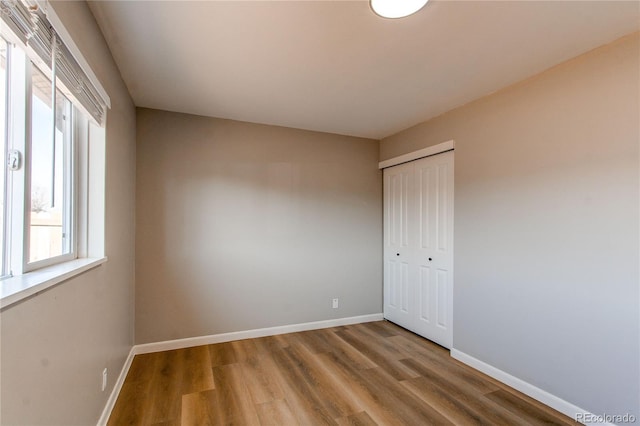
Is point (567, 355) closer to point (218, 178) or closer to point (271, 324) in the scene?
point (271, 324)

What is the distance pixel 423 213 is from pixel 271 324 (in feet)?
7.09

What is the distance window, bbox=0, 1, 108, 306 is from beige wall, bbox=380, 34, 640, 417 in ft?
9.48

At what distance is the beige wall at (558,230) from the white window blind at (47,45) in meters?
2.90

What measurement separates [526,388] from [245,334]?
8.60 ft

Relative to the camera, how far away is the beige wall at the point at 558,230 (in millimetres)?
1794

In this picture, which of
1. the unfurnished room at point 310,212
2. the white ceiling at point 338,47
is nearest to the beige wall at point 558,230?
the unfurnished room at point 310,212

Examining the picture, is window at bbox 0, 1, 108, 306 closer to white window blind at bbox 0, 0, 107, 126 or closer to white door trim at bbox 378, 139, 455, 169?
white window blind at bbox 0, 0, 107, 126

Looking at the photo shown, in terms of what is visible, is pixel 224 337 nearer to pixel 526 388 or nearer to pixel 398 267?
pixel 398 267

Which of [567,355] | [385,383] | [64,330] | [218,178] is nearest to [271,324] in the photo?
[385,383]

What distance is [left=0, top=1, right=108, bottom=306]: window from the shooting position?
108 cm

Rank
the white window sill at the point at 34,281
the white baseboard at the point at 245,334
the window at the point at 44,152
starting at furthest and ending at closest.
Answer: the white baseboard at the point at 245,334 < the window at the point at 44,152 < the white window sill at the point at 34,281

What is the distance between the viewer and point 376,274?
4.00 metres

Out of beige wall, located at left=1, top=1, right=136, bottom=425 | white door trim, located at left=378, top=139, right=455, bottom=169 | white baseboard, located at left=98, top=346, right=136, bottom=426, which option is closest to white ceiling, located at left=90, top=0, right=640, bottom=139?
beige wall, located at left=1, top=1, right=136, bottom=425

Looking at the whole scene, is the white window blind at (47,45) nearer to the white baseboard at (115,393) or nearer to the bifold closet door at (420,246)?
the white baseboard at (115,393)
